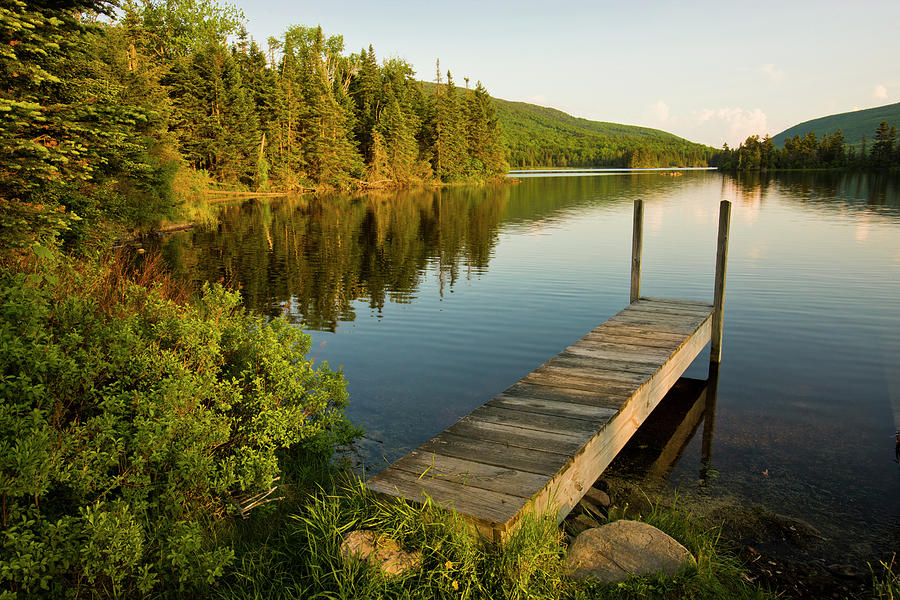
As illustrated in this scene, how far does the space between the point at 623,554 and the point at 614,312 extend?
1094 cm

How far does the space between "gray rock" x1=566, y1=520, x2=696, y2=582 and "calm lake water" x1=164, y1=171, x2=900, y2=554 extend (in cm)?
264

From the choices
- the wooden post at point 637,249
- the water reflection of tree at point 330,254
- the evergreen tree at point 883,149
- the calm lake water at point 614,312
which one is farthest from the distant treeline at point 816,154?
the wooden post at point 637,249

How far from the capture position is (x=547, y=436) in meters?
5.66

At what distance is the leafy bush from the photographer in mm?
3707

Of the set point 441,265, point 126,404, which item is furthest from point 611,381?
point 441,265

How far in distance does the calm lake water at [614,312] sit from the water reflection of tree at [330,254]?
0.42ft

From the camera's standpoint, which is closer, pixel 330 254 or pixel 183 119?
pixel 330 254

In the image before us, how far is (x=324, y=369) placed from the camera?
6988 millimetres

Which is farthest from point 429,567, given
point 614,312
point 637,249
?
point 614,312

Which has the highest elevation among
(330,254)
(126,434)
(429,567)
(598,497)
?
(126,434)

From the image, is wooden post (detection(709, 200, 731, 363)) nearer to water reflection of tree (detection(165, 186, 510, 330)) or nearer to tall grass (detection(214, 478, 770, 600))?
tall grass (detection(214, 478, 770, 600))

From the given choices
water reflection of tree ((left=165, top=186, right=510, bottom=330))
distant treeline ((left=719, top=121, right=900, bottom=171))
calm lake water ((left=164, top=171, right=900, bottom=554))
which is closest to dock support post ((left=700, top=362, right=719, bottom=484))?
calm lake water ((left=164, top=171, right=900, bottom=554))

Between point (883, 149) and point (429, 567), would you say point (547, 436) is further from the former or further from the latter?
point (883, 149)

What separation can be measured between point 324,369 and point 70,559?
351cm
